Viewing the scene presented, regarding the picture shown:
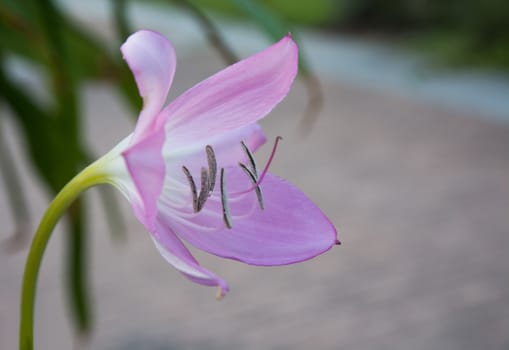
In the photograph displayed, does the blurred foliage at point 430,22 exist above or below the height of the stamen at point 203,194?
below

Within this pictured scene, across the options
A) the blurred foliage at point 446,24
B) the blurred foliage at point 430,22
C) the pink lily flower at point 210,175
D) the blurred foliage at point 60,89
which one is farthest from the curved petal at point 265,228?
the blurred foliage at point 446,24

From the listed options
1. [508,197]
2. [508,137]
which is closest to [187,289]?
[508,197]

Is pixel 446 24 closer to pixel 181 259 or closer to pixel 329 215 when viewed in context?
pixel 329 215

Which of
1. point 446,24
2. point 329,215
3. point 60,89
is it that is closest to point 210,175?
point 60,89

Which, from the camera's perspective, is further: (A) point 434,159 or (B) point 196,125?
(A) point 434,159

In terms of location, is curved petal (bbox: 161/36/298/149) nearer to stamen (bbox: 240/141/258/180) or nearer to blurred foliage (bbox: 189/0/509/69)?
stamen (bbox: 240/141/258/180)

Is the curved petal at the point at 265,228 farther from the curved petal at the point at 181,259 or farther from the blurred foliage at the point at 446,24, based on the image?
the blurred foliage at the point at 446,24

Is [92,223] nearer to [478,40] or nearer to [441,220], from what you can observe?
[441,220]
